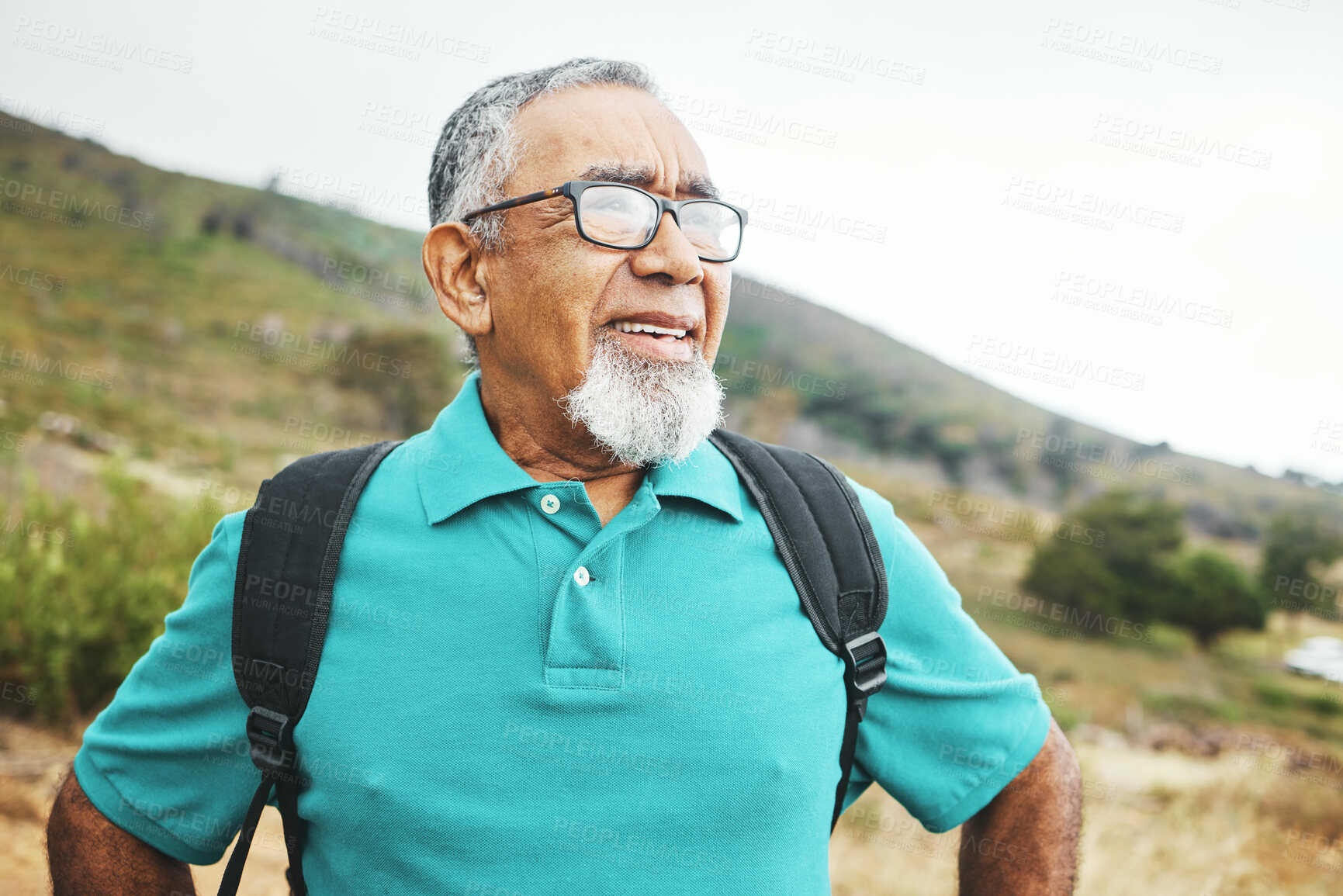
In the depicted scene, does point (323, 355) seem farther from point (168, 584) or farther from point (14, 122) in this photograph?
point (168, 584)

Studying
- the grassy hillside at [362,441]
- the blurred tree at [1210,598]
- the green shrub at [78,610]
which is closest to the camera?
the green shrub at [78,610]

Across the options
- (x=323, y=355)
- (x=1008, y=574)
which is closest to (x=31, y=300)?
(x=323, y=355)

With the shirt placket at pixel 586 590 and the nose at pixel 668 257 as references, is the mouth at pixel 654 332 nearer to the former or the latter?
the nose at pixel 668 257

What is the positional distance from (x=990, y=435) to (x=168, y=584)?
850 inches

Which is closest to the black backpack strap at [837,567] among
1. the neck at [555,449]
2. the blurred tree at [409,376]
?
the neck at [555,449]

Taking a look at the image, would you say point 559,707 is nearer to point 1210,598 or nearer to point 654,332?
point 654,332

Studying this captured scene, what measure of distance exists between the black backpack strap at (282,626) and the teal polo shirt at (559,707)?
0.04 metres

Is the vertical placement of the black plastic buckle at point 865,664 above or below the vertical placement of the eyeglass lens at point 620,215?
below

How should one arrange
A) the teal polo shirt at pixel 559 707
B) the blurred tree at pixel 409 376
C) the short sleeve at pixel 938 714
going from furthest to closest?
the blurred tree at pixel 409 376 < the short sleeve at pixel 938 714 < the teal polo shirt at pixel 559 707

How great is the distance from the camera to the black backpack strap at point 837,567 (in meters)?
1.62

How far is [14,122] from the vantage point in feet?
87.1

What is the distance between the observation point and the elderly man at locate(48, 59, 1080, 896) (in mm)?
1446

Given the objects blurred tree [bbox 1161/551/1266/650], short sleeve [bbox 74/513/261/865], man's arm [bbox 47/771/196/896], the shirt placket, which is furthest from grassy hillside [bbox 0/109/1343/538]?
the shirt placket

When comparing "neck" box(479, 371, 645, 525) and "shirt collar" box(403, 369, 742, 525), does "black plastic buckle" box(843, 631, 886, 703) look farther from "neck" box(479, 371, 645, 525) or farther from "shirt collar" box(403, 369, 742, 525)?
"neck" box(479, 371, 645, 525)
